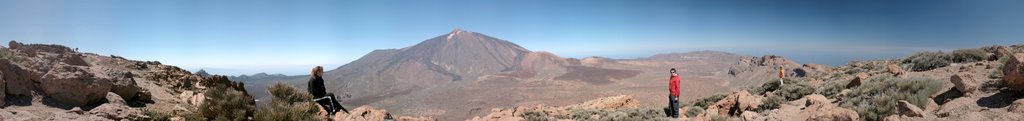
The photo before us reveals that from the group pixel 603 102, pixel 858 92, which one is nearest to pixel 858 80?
pixel 858 92

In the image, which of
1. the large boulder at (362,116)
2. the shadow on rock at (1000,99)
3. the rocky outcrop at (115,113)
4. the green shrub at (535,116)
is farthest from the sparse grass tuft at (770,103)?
the rocky outcrop at (115,113)

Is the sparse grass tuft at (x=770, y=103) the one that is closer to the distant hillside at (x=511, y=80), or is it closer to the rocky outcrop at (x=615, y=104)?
the rocky outcrop at (x=615, y=104)

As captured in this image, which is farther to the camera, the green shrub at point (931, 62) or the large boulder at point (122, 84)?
the green shrub at point (931, 62)

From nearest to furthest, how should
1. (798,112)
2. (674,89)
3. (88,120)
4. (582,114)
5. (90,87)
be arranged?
(88,120), (90,87), (798,112), (674,89), (582,114)

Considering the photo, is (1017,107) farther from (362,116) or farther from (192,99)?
(192,99)

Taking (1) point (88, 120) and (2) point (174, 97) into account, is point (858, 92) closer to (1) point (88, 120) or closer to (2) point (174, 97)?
(1) point (88, 120)

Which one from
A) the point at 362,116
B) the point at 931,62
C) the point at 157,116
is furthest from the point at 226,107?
the point at 931,62
